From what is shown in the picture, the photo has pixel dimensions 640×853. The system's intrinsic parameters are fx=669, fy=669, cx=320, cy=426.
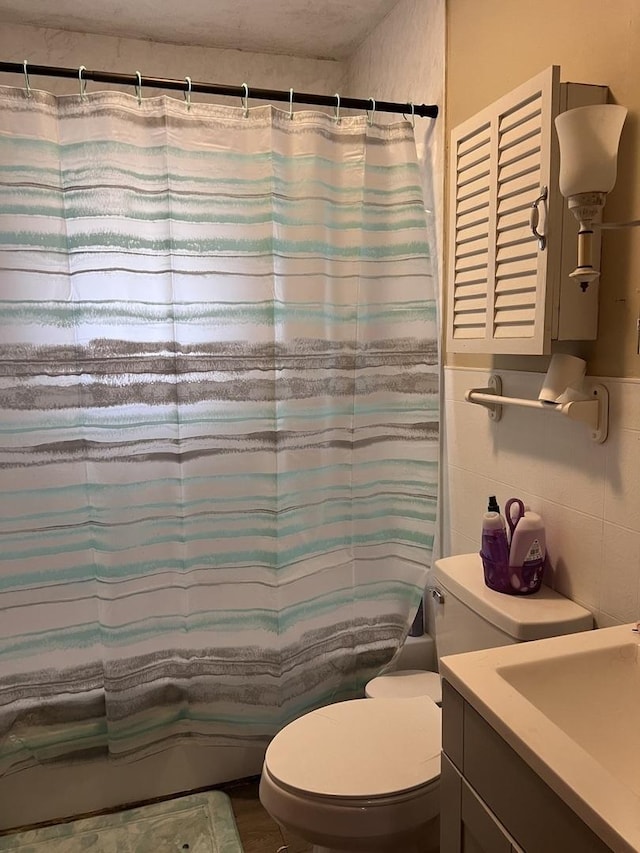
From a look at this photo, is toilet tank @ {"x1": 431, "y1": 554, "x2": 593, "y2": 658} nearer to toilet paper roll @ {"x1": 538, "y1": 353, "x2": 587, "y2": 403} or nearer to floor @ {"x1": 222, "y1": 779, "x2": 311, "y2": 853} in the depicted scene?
toilet paper roll @ {"x1": 538, "y1": 353, "x2": 587, "y2": 403}

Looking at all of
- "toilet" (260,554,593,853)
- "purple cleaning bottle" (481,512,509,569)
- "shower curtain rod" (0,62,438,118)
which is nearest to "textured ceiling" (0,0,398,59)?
"shower curtain rod" (0,62,438,118)

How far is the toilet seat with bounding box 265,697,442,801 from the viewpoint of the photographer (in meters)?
1.41

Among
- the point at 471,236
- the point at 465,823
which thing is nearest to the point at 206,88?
the point at 471,236

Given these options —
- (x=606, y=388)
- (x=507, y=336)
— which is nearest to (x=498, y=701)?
(x=606, y=388)

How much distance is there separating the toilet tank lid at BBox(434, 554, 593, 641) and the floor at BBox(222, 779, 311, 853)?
2.78ft

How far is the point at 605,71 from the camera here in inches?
53.2

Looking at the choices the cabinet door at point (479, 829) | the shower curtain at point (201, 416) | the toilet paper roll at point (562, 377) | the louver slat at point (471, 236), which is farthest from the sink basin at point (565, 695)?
the shower curtain at point (201, 416)

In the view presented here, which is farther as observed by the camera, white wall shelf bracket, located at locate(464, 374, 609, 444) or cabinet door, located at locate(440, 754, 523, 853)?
white wall shelf bracket, located at locate(464, 374, 609, 444)

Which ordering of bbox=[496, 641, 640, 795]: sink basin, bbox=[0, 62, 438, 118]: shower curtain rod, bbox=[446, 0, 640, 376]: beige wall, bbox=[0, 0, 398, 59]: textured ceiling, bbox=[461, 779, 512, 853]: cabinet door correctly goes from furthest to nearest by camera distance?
bbox=[0, 0, 398, 59]: textured ceiling
bbox=[0, 62, 438, 118]: shower curtain rod
bbox=[446, 0, 640, 376]: beige wall
bbox=[496, 641, 640, 795]: sink basin
bbox=[461, 779, 512, 853]: cabinet door

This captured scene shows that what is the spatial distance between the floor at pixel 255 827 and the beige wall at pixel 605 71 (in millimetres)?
1452

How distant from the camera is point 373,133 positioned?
78.5 inches

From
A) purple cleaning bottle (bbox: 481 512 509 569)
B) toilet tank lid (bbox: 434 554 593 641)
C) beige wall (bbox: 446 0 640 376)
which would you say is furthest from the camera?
purple cleaning bottle (bbox: 481 512 509 569)

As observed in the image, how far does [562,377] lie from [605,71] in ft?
2.04

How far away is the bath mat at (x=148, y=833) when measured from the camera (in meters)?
1.87
